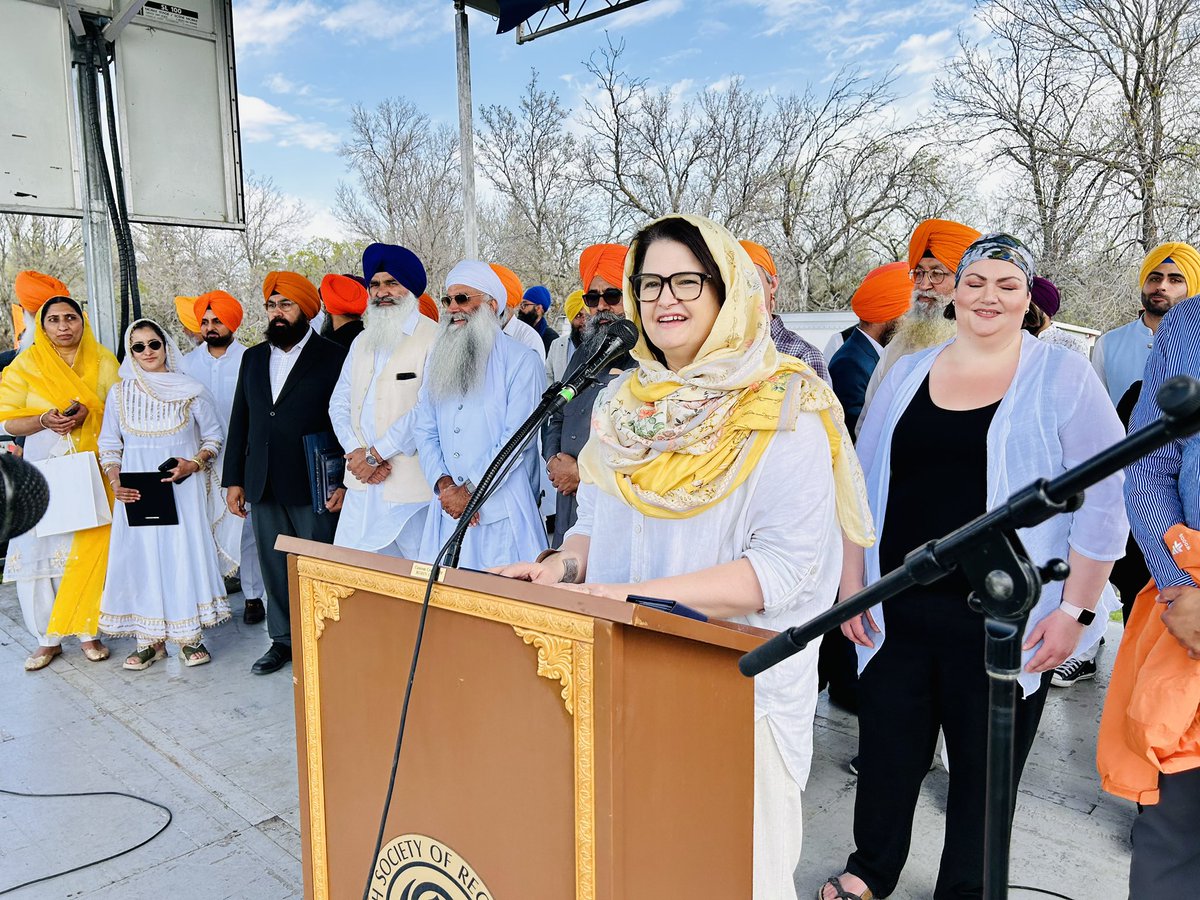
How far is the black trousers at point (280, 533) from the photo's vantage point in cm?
436

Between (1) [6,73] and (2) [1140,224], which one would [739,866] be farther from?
(2) [1140,224]

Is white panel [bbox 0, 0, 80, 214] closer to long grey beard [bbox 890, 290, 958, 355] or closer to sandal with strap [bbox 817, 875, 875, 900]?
long grey beard [bbox 890, 290, 958, 355]

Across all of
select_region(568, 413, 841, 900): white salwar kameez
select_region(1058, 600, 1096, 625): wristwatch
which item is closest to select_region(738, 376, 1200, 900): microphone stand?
select_region(568, 413, 841, 900): white salwar kameez

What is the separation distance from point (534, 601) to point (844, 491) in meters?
0.89

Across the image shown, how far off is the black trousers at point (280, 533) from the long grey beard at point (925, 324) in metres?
3.04

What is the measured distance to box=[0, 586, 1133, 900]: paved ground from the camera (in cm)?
260

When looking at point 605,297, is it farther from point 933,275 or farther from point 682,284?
point 682,284

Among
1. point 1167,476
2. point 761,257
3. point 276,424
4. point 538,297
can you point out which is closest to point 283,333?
point 276,424

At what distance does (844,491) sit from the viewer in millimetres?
1898

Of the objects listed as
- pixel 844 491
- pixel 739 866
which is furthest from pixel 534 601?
pixel 844 491

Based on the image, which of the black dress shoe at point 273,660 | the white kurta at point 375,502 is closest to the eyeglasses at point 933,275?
the white kurta at point 375,502

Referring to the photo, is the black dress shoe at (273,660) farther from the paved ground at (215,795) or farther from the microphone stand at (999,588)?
the microphone stand at (999,588)

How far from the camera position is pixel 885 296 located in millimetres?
4070

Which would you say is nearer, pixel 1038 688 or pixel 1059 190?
→ pixel 1038 688
